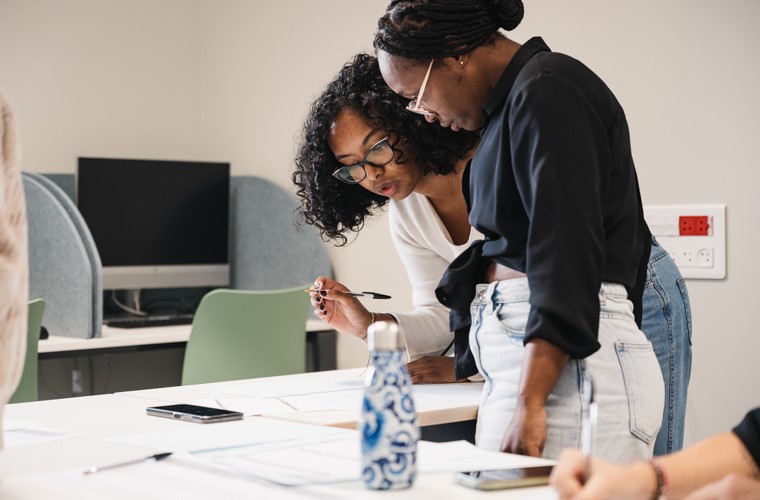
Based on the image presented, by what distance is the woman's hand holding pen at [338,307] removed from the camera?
73.5 inches

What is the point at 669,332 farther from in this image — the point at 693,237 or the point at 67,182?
the point at 67,182

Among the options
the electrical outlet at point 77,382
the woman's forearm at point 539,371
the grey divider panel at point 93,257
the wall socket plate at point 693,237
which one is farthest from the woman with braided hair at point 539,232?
the electrical outlet at point 77,382

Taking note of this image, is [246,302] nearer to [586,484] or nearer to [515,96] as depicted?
[515,96]

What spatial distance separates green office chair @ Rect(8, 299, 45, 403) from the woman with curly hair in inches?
31.2

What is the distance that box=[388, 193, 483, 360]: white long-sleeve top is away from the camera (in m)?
1.89

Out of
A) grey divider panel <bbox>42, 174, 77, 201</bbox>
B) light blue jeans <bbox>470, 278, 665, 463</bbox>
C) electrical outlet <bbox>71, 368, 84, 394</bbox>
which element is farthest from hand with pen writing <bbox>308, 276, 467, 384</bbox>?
grey divider panel <bbox>42, 174, 77, 201</bbox>

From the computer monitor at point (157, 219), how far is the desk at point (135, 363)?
269 mm

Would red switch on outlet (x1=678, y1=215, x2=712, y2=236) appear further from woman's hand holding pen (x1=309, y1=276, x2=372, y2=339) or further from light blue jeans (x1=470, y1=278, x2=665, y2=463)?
light blue jeans (x1=470, y1=278, x2=665, y2=463)

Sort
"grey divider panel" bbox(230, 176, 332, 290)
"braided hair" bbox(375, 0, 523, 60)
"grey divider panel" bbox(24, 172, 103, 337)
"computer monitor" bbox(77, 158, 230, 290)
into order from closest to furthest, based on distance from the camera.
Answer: "braided hair" bbox(375, 0, 523, 60) → "grey divider panel" bbox(24, 172, 103, 337) → "computer monitor" bbox(77, 158, 230, 290) → "grey divider panel" bbox(230, 176, 332, 290)

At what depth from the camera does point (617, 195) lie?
3.95 ft

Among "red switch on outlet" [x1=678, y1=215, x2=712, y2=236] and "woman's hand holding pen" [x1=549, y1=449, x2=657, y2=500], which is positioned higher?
"red switch on outlet" [x1=678, y1=215, x2=712, y2=236]

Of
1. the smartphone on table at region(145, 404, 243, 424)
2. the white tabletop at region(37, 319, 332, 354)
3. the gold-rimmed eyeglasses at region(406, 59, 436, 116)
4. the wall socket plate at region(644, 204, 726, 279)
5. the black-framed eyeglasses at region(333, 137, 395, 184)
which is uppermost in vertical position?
the gold-rimmed eyeglasses at region(406, 59, 436, 116)

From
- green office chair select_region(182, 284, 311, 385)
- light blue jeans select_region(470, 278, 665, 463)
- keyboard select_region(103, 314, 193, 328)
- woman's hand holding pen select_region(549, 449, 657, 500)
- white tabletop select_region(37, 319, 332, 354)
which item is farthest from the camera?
keyboard select_region(103, 314, 193, 328)

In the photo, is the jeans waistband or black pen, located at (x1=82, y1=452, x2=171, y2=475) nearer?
black pen, located at (x1=82, y1=452, x2=171, y2=475)
